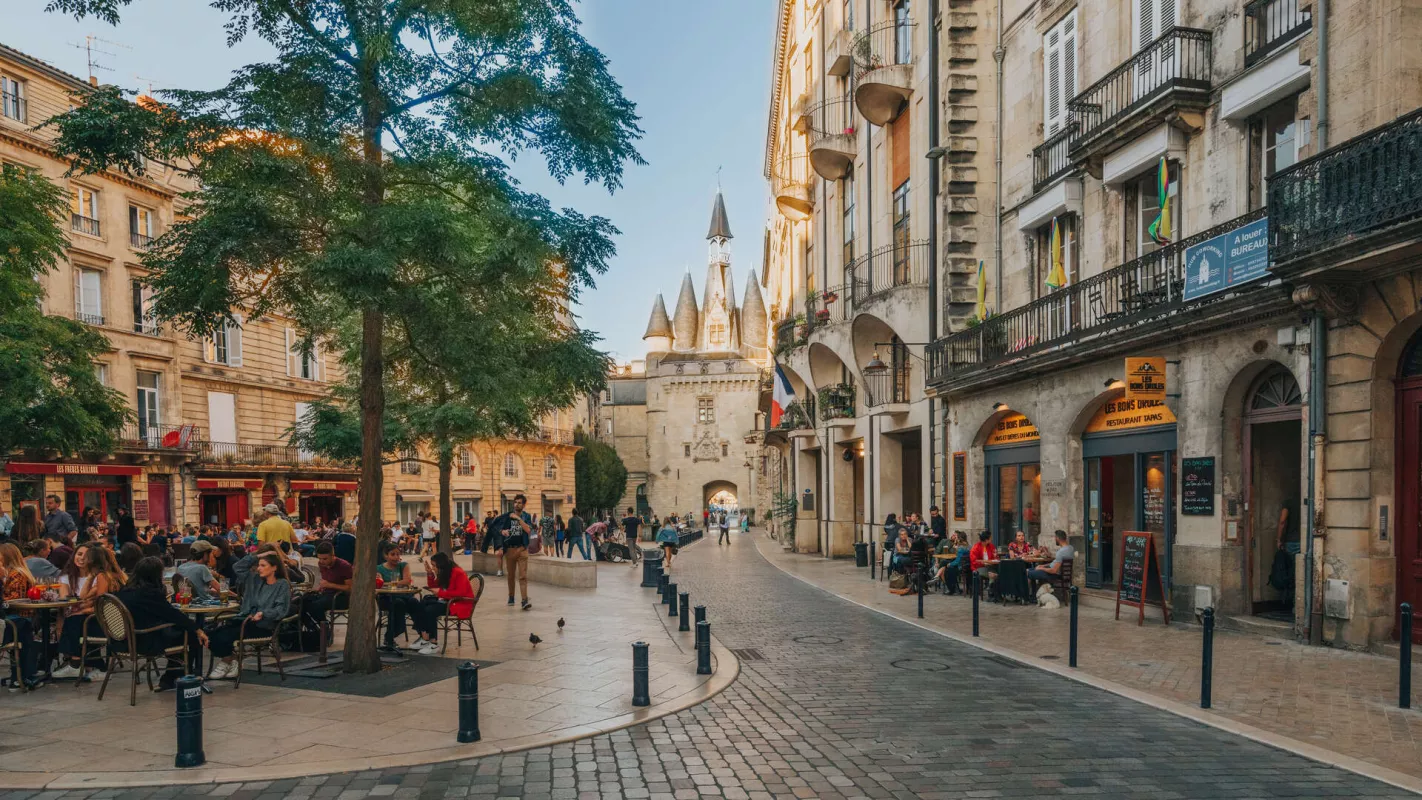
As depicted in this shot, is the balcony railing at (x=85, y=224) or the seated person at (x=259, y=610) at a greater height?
the balcony railing at (x=85, y=224)

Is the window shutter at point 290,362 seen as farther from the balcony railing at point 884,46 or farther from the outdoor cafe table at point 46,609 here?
the outdoor cafe table at point 46,609

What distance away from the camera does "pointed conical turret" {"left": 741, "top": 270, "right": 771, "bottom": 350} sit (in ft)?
327

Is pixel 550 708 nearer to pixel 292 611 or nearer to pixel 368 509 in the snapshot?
pixel 368 509

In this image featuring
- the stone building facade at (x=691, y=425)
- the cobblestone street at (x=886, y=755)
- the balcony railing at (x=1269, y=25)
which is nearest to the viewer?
the cobblestone street at (x=886, y=755)

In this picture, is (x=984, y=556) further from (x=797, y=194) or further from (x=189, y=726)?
(x=797, y=194)

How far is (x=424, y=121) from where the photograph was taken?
9.86 m

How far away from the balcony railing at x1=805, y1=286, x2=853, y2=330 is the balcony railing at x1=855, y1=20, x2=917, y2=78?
234 inches

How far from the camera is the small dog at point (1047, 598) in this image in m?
15.4

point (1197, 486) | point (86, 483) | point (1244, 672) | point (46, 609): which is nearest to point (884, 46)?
point (1197, 486)

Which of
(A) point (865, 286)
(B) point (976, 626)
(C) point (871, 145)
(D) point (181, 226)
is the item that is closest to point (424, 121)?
(D) point (181, 226)

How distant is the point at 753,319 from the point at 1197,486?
288 feet

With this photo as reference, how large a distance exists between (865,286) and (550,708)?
62.5 feet

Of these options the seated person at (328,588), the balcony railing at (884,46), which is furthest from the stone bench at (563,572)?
the balcony railing at (884,46)

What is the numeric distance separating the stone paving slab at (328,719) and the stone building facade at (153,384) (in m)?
17.1
